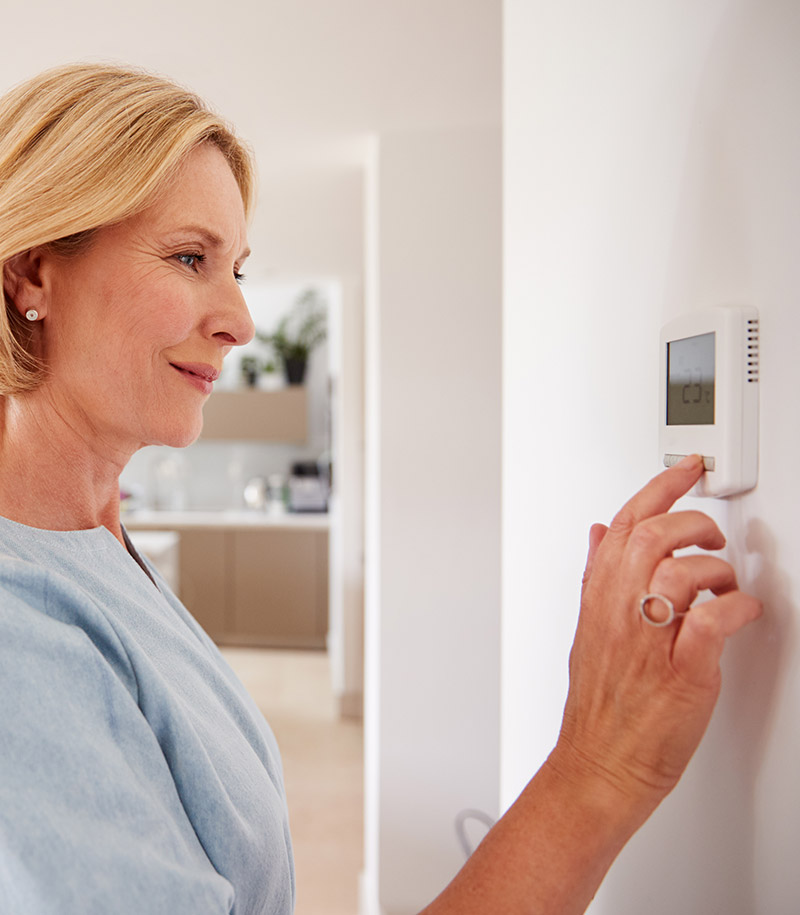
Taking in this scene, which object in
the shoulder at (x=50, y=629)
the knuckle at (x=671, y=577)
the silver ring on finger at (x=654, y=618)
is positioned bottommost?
the shoulder at (x=50, y=629)

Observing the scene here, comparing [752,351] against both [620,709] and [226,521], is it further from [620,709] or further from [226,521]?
[226,521]

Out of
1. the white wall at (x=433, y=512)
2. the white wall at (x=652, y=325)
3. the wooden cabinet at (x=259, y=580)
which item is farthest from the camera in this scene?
the wooden cabinet at (x=259, y=580)

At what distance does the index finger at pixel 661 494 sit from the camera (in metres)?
0.52

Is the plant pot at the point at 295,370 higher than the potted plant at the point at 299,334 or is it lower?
lower

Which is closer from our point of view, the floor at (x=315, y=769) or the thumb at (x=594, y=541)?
the thumb at (x=594, y=541)

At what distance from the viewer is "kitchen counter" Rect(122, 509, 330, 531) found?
5680mm

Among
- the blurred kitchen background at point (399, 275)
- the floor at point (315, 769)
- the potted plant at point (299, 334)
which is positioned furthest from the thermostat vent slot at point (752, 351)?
the potted plant at point (299, 334)

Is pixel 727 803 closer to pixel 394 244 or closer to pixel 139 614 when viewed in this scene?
pixel 139 614

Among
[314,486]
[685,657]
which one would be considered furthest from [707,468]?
[314,486]

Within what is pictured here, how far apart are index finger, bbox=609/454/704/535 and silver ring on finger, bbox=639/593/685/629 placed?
0.17 feet

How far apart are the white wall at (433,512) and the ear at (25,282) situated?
173cm

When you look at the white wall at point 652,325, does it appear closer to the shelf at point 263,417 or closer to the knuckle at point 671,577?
the knuckle at point 671,577

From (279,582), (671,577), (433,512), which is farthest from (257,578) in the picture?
(671,577)

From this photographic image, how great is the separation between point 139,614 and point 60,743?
0.25 m
